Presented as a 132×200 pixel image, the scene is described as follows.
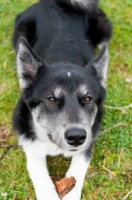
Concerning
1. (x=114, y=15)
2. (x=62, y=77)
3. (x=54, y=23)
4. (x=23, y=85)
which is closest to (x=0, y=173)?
(x=23, y=85)

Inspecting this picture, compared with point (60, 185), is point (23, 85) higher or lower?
higher

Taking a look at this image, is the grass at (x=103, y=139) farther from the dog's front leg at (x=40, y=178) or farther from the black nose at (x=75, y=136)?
the black nose at (x=75, y=136)

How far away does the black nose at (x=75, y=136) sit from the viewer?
3.28 m

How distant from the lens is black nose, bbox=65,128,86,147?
10.8ft

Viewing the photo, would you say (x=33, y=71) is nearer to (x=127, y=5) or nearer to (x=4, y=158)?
(x=4, y=158)

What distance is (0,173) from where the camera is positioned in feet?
14.0

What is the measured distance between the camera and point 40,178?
12.8ft

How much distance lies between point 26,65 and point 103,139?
1.60m

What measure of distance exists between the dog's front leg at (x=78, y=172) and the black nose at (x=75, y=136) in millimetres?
683

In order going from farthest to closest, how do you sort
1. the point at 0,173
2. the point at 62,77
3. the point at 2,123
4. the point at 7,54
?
the point at 7,54 < the point at 2,123 < the point at 0,173 < the point at 62,77

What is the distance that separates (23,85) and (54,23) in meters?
1.44

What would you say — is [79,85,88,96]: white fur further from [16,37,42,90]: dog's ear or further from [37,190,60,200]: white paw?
[37,190,60,200]: white paw

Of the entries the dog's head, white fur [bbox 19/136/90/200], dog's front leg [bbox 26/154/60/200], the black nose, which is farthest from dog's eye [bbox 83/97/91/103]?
dog's front leg [bbox 26/154/60/200]

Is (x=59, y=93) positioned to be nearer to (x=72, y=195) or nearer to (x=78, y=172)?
(x=78, y=172)
